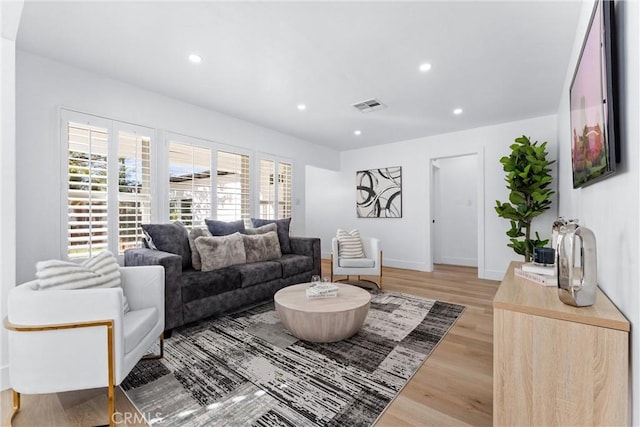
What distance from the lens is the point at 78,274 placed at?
5.44ft

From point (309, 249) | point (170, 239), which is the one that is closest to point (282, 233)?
point (309, 249)

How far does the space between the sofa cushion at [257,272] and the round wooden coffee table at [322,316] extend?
0.79m

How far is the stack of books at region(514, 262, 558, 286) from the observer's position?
4.73ft

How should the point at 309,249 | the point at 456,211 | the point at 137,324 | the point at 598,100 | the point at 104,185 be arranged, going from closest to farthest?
the point at 598,100 → the point at 137,324 → the point at 104,185 → the point at 309,249 → the point at 456,211

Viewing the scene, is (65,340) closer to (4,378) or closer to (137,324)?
(137,324)

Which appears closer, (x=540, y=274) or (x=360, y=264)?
(x=540, y=274)

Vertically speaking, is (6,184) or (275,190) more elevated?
(275,190)

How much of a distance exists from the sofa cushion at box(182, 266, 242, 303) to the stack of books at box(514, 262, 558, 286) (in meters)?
2.54

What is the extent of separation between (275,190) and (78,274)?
3363 millimetres

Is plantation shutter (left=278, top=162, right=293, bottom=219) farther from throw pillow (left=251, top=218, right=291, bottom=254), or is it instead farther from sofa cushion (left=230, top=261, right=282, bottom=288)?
sofa cushion (left=230, top=261, right=282, bottom=288)

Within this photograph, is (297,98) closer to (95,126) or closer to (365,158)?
(95,126)

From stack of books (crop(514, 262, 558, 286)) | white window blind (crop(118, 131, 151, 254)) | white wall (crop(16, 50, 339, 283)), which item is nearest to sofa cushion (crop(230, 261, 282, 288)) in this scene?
white window blind (crop(118, 131, 151, 254))

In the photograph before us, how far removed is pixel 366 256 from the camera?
4.23 meters

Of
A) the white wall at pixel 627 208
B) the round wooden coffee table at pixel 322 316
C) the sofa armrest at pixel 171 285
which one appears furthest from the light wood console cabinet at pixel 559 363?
the sofa armrest at pixel 171 285
